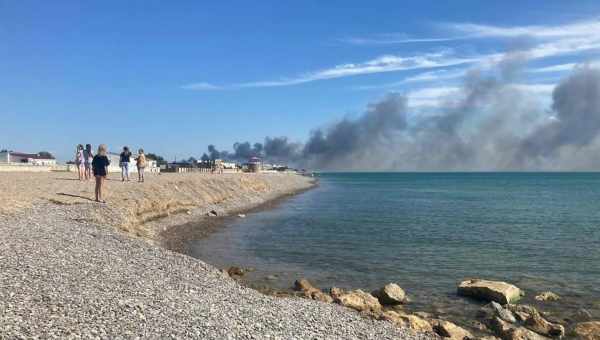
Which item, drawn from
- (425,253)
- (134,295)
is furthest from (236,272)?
(425,253)

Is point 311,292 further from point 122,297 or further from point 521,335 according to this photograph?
point 122,297

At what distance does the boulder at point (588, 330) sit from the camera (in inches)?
553

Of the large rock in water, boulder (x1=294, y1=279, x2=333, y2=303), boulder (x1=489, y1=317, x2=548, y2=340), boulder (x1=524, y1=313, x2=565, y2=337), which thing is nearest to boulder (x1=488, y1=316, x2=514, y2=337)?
boulder (x1=489, y1=317, x2=548, y2=340)

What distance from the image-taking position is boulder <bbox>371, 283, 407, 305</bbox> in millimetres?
16969

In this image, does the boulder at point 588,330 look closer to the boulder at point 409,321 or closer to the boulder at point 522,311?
the boulder at point 522,311

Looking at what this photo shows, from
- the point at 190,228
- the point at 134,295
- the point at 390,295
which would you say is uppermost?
the point at 134,295

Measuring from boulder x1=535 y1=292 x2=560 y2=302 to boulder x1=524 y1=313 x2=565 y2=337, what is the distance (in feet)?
9.82

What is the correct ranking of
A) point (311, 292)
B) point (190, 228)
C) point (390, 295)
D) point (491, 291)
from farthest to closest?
1. point (190, 228)
2. point (491, 291)
3. point (390, 295)
4. point (311, 292)

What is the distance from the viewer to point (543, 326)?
14625 mm

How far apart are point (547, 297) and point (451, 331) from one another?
21.8 ft

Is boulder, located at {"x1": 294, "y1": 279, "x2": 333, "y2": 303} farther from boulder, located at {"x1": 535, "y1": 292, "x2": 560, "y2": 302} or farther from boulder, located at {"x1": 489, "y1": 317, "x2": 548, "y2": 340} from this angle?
boulder, located at {"x1": 535, "y1": 292, "x2": 560, "y2": 302}

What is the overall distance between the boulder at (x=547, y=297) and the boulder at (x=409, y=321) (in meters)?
6.39

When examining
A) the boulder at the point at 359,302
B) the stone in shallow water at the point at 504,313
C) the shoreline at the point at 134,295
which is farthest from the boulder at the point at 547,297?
the boulder at the point at 359,302

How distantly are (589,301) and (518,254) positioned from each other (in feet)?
30.3
